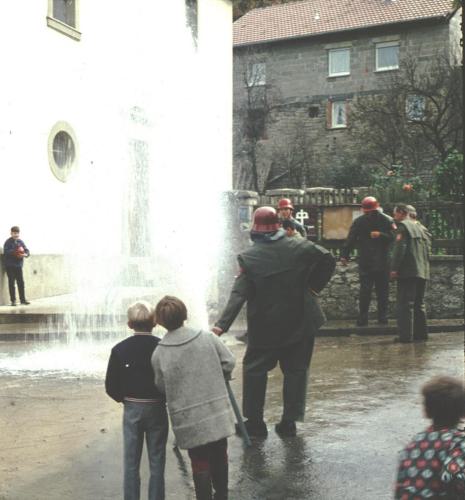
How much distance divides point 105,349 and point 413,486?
8.79 m

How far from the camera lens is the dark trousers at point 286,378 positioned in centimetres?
607

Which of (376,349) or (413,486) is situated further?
(376,349)

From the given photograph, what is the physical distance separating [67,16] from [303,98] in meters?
23.8

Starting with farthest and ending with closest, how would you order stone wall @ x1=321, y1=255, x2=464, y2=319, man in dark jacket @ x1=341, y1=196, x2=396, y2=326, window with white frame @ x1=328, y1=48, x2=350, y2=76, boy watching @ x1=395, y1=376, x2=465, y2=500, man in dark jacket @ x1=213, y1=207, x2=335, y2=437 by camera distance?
window with white frame @ x1=328, y1=48, x2=350, y2=76
stone wall @ x1=321, y1=255, x2=464, y2=319
man in dark jacket @ x1=341, y1=196, x2=396, y2=326
man in dark jacket @ x1=213, y1=207, x2=335, y2=437
boy watching @ x1=395, y1=376, x2=465, y2=500

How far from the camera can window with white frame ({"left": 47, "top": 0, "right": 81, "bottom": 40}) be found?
19.2 meters

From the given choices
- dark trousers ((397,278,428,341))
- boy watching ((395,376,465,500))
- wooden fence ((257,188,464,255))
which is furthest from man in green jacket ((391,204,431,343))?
boy watching ((395,376,465,500))

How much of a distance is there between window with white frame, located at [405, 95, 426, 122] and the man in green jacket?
25.3 metres

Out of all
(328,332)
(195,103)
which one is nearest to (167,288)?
(328,332)

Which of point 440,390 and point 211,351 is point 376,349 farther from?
point 440,390

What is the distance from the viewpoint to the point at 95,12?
2056 centimetres

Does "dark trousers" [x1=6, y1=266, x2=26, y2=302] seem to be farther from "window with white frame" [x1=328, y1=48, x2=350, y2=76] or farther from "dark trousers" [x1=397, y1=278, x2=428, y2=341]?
"window with white frame" [x1=328, y1=48, x2=350, y2=76]

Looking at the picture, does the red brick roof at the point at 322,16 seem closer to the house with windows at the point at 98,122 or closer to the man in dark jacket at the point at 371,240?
the house with windows at the point at 98,122

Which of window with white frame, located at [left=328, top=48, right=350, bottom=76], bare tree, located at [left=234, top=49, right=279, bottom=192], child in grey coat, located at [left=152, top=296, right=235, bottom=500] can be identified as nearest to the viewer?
child in grey coat, located at [left=152, top=296, right=235, bottom=500]

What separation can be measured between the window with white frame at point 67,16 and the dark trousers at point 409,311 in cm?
1187
